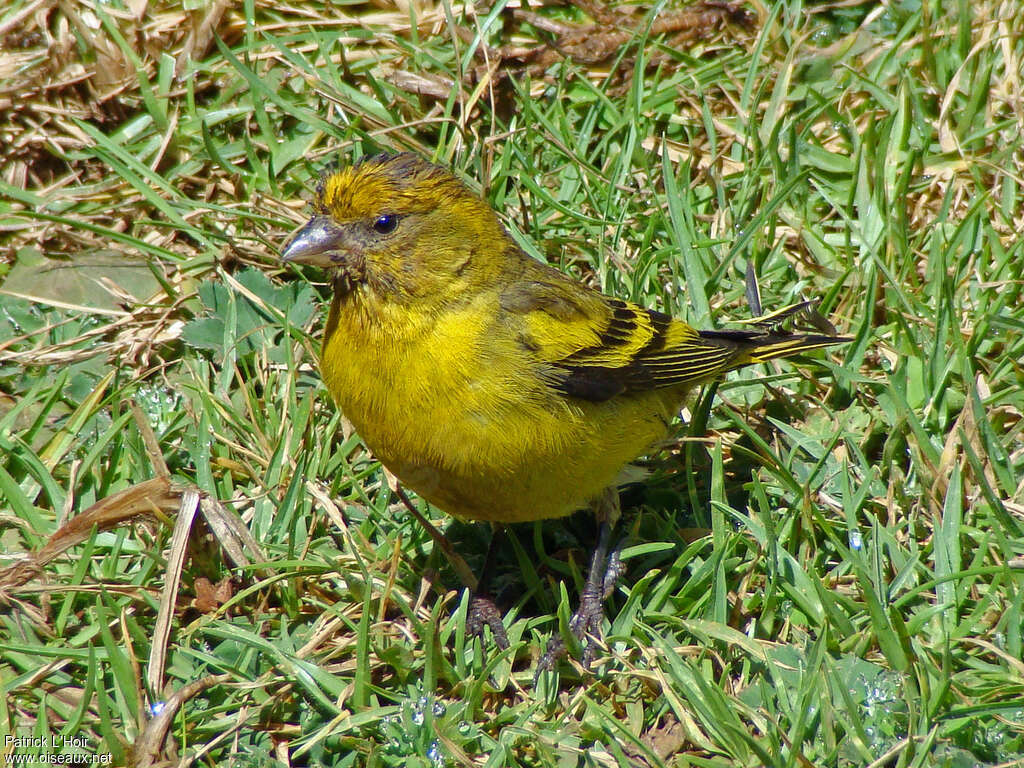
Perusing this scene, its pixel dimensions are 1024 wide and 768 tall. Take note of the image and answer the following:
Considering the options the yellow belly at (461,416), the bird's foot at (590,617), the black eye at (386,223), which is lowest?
the bird's foot at (590,617)

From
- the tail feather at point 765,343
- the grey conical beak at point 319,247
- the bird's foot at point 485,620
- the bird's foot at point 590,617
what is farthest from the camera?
the tail feather at point 765,343

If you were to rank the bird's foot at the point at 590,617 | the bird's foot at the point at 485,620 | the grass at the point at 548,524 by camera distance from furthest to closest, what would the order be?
1. the bird's foot at the point at 485,620
2. the bird's foot at the point at 590,617
3. the grass at the point at 548,524

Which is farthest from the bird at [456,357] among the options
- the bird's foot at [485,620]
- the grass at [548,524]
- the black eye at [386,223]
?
the grass at [548,524]

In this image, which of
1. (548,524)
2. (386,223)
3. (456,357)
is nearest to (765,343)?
(548,524)

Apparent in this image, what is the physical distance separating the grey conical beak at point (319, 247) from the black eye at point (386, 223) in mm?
138

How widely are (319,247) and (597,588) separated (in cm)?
172

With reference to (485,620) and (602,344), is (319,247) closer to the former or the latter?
(602,344)

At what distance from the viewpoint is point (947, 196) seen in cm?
515

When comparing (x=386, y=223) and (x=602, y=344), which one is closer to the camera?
(x=386, y=223)

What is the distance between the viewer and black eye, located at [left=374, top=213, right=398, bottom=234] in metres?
3.81

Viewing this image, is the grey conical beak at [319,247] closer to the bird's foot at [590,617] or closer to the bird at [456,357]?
the bird at [456,357]

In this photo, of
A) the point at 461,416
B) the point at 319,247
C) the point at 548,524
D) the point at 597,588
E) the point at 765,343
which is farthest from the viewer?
the point at 548,524

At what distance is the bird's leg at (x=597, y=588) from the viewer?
13.0 ft

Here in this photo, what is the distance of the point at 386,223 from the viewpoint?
382 cm
